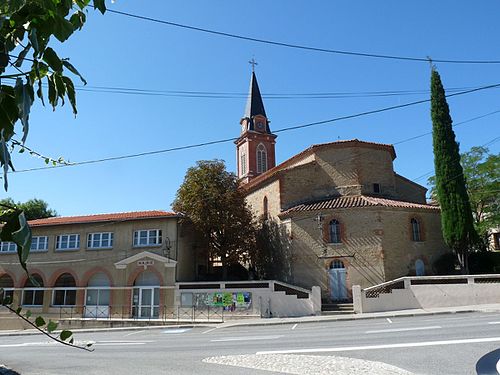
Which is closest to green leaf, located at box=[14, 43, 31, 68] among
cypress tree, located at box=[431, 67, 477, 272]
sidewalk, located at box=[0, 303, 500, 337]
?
sidewalk, located at box=[0, 303, 500, 337]

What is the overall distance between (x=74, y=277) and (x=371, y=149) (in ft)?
81.4

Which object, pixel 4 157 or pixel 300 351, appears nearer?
pixel 4 157

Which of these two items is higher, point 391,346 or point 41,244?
point 41,244

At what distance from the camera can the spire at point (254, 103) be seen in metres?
55.3

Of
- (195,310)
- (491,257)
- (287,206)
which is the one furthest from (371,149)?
(195,310)

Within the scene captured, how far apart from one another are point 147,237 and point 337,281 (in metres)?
14.0

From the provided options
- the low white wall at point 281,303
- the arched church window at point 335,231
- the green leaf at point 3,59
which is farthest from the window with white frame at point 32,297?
the green leaf at point 3,59

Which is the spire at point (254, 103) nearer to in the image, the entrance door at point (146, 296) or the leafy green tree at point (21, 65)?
the entrance door at point (146, 296)

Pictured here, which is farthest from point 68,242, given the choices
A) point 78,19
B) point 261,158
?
point 78,19

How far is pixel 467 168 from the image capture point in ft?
119

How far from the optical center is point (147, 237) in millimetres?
30641

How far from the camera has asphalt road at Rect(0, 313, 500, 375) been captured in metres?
10.5

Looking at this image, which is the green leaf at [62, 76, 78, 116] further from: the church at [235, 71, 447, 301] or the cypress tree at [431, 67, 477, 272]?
the cypress tree at [431, 67, 477, 272]

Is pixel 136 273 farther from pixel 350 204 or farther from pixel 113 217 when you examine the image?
pixel 350 204
